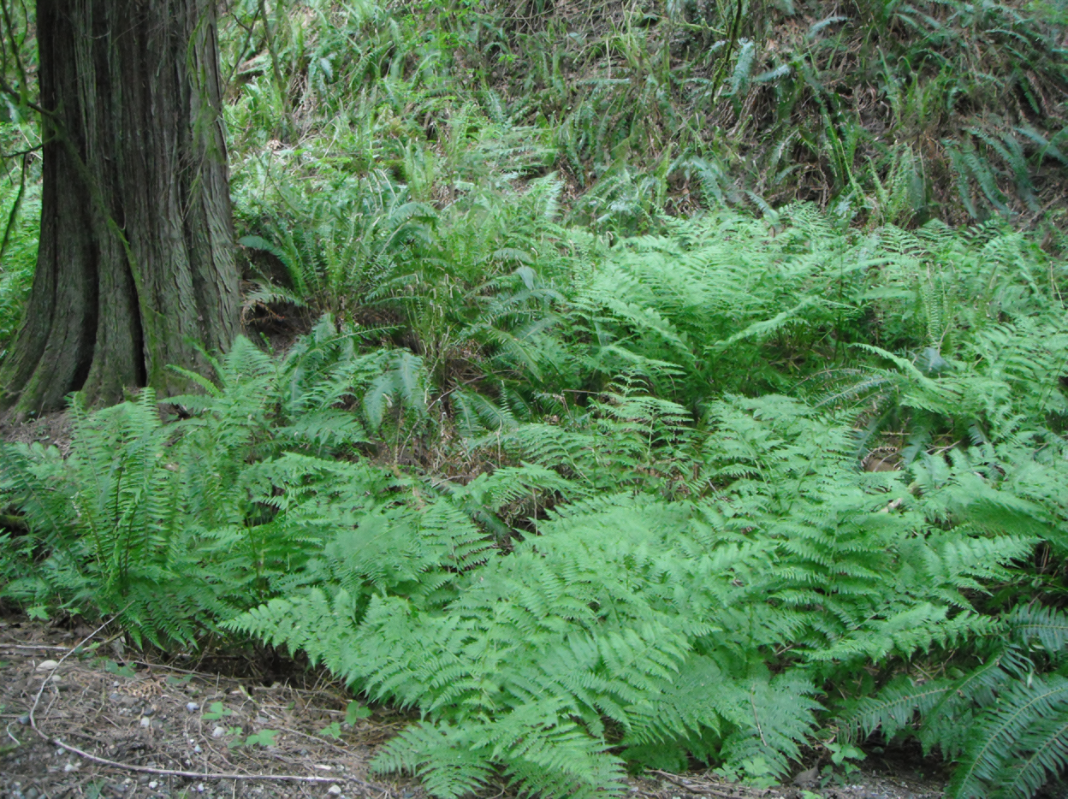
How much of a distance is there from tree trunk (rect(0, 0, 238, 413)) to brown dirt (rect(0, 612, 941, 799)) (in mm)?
1420

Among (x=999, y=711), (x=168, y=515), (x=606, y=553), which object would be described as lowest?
(x=999, y=711)

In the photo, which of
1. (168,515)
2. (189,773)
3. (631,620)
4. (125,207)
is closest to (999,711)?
(631,620)

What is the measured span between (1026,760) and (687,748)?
91cm

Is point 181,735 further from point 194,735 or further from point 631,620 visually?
point 631,620

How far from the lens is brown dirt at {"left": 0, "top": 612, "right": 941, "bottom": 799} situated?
1888mm

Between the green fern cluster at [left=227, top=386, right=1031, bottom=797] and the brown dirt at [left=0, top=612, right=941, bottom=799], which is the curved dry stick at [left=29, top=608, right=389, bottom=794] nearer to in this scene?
the brown dirt at [left=0, top=612, right=941, bottom=799]

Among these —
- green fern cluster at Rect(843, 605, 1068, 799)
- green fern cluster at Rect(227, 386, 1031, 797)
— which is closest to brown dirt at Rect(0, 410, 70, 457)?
green fern cluster at Rect(227, 386, 1031, 797)

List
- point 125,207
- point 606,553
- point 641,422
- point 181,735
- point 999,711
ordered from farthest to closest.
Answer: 1. point 641,422
2. point 125,207
3. point 606,553
4. point 999,711
5. point 181,735

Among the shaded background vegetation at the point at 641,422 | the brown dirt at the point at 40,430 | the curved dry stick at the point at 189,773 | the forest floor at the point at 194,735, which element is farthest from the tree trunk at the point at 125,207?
the curved dry stick at the point at 189,773

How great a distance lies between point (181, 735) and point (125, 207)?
2.32m

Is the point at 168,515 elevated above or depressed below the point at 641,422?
above

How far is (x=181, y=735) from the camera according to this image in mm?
2043

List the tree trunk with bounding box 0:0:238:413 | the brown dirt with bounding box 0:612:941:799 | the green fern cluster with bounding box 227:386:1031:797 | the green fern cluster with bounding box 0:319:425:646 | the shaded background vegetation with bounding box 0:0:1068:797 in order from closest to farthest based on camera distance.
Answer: the brown dirt with bounding box 0:612:941:799 → the green fern cluster with bounding box 227:386:1031:797 → the shaded background vegetation with bounding box 0:0:1068:797 → the green fern cluster with bounding box 0:319:425:646 → the tree trunk with bounding box 0:0:238:413

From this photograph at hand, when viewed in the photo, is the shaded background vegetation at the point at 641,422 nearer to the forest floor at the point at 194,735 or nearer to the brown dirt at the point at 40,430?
the forest floor at the point at 194,735
